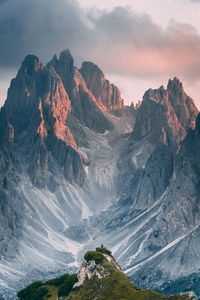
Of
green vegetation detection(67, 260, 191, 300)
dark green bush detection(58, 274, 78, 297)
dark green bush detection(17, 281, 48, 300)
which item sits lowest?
green vegetation detection(67, 260, 191, 300)

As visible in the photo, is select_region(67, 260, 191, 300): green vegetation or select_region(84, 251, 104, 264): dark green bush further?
select_region(84, 251, 104, 264): dark green bush

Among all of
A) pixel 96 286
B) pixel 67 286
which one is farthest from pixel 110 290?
pixel 67 286

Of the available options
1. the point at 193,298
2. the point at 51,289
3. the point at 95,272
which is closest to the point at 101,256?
the point at 95,272

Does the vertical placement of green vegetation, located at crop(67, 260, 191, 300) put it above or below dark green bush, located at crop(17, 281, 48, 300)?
below

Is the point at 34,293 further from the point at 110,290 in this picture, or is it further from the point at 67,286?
the point at 110,290

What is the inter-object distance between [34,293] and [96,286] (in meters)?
15.4

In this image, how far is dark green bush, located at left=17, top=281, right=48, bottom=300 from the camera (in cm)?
11888

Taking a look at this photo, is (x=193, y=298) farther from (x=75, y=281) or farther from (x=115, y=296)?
(x=75, y=281)

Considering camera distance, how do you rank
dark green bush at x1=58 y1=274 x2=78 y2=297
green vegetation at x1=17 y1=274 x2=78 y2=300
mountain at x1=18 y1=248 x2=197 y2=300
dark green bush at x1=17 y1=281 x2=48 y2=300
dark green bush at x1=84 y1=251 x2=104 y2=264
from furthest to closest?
dark green bush at x1=17 y1=281 x2=48 y2=300, green vegetation at x1=17 y1=274 x2=78 y2=300, dark green bush at x1=84 y1=251 x2=104 y2=264, dark green bush at x1=58 y1=274 x2=78 y2=297, mountain at x1=18 y1=248 x2=197 y2=300

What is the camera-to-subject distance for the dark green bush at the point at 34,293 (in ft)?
390

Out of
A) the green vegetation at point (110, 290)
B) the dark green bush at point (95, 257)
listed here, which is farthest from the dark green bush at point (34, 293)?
the dark green bush at point (95, 257)

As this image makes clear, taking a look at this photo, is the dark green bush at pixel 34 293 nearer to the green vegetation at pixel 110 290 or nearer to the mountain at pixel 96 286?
the mountain at pixel 96 286

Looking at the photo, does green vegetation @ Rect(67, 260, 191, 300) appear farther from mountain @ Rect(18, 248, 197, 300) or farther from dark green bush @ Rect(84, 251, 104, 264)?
dark green bush @ Rect(84, 251, 104, 264)

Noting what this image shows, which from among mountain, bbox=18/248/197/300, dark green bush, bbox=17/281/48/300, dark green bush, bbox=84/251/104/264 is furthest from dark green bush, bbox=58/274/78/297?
dark green bush, bbox=17/281/48/300
